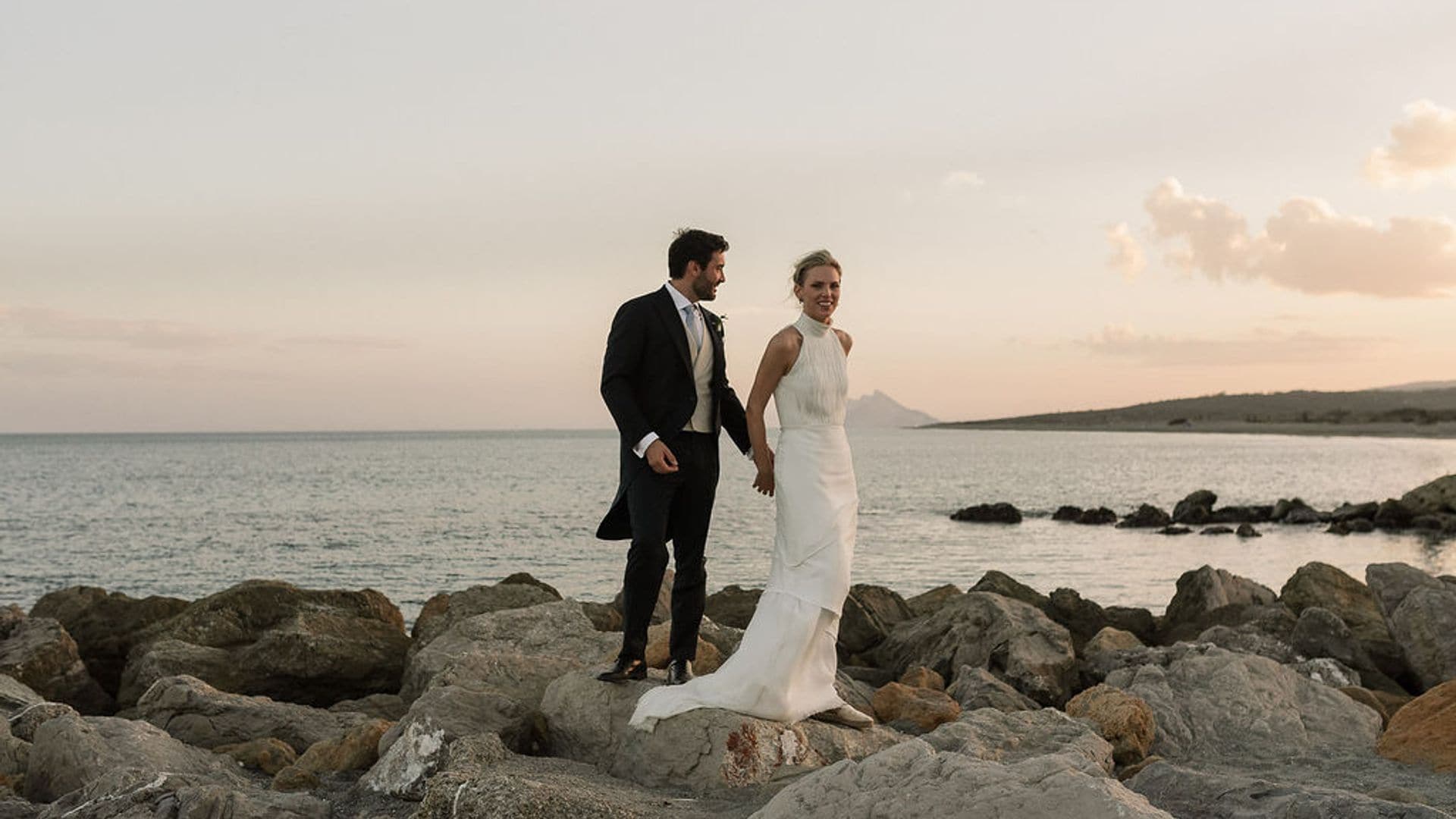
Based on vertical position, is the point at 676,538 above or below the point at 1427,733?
above

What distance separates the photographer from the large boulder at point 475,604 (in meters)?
11.9

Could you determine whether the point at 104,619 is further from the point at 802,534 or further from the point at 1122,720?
the point at 1122,720

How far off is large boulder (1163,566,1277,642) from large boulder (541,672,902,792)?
874cm

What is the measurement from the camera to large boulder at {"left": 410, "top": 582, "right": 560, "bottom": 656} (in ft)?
39.2

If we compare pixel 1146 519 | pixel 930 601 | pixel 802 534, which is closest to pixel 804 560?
pixel 802 534

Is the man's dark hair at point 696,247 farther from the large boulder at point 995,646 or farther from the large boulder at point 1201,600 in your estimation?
the large boulder at point 1201,600

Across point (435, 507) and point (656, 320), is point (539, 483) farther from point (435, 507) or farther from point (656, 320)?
point (656, 320)

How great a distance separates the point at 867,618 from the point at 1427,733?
6.42 metres

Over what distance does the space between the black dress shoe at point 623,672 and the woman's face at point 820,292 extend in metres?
2.19

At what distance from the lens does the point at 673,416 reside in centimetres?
672

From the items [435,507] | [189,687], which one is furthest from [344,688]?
[435,507]

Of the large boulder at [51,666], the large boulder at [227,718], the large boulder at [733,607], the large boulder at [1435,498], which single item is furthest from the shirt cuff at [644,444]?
the large boulder at [1435,498]

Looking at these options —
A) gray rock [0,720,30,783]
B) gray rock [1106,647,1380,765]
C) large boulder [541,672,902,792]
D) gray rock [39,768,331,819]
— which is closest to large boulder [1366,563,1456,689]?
gray rock [1106,647,1380,765]

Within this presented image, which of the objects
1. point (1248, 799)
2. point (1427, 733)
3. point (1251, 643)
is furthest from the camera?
point (1251, 643)
